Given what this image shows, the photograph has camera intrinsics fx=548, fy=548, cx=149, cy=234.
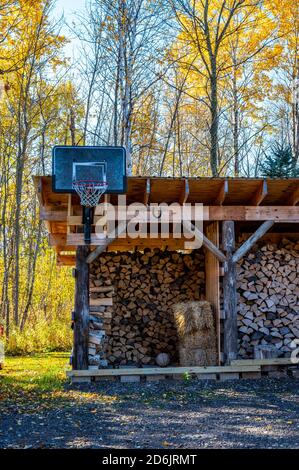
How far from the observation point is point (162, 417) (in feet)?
21.1

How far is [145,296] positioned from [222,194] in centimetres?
278

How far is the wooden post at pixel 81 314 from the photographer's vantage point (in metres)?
9.15

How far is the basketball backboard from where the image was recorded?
8859 mm

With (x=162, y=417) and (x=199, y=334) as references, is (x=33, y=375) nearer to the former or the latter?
(x=199, y=334)

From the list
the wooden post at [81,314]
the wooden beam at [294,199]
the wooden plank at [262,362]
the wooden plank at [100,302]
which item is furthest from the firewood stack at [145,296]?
→ the wooden beam at [294,199]

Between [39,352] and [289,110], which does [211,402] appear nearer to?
[39,352]

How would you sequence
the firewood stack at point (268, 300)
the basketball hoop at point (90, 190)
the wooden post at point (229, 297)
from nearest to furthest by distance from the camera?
the basketball hoop at point (90, 190)
the wooden post at point (229, 297)
the firewood stack at point (268, 300)

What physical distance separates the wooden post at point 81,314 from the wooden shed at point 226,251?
17 millimetres

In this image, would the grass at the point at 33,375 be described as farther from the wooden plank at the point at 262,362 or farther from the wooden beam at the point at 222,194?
the wooden beam at the point at 222,194

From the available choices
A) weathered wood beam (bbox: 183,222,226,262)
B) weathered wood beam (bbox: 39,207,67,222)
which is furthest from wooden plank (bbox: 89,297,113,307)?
weathered wood beam (bbox: 183,222,226,262)

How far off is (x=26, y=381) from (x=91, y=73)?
41.8 ft

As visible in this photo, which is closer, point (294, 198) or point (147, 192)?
point (147, 192)

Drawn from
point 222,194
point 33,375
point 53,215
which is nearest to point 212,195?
point 222,194

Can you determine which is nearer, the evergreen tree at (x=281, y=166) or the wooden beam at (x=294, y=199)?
the wooden beam at (x=294, y=199)
